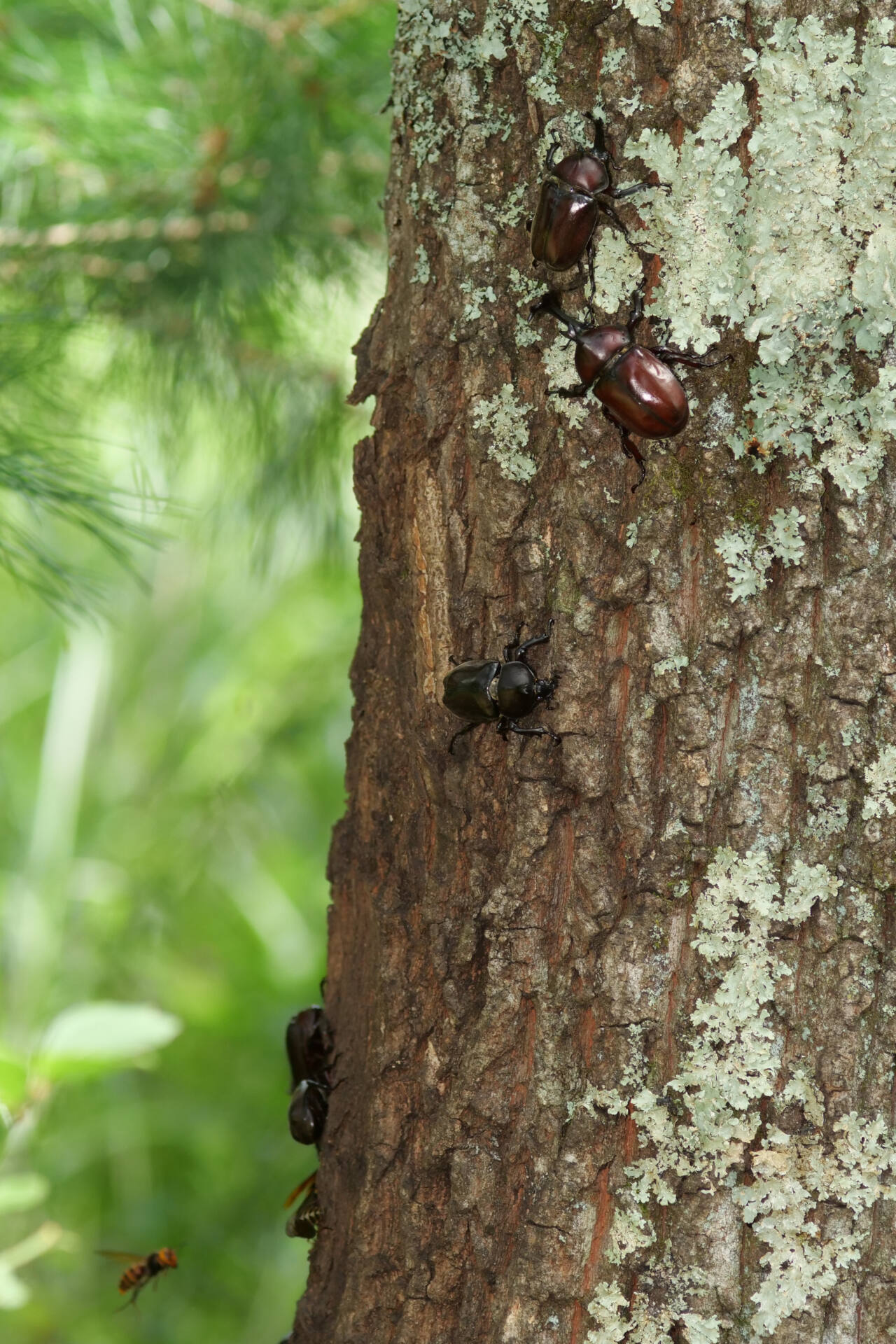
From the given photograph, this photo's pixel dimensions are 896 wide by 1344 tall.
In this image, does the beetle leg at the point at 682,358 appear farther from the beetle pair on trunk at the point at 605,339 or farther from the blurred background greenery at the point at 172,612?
the blurred background greenery at the point at 172,612

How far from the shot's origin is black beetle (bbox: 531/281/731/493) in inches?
43.7

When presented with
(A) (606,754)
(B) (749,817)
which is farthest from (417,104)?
(B) (749,817)

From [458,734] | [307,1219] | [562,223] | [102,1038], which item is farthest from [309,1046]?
[562,223]

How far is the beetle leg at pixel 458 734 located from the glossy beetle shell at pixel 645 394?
380 millimetres

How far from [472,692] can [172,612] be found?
3.58 meters

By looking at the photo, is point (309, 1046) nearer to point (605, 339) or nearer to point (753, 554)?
point (753, 554)

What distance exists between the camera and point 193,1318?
397 cm

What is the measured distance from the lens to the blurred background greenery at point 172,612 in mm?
2215

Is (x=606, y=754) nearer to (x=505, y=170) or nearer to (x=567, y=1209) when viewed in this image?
(x=567, y=1209)

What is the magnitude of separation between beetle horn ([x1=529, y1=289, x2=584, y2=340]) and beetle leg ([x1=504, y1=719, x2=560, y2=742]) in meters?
0.43

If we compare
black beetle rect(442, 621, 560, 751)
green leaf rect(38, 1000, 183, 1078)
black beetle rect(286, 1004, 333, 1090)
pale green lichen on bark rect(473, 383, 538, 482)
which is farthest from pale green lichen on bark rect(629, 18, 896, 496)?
green leaf rect(38, 1000, 183, 1078)

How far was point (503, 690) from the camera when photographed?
1171mm

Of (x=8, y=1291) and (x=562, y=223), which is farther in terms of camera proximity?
(x=8, y=1291)

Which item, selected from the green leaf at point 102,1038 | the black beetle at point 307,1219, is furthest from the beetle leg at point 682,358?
the green leaf at point 102,1038
